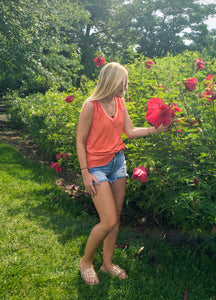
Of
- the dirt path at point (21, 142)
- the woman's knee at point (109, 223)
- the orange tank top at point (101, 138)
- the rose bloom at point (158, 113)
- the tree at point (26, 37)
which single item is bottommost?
the dirt path at point (21, 142)

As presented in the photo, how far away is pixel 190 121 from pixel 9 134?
8688 millimetres

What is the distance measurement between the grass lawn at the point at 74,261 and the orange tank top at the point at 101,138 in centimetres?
103

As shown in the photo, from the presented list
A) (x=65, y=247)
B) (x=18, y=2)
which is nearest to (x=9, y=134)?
(x=18, y=2)

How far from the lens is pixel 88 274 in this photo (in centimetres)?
255

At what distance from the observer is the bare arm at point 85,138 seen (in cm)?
233

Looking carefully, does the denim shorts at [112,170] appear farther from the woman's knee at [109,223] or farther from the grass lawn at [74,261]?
the grass lawn at [74,261]

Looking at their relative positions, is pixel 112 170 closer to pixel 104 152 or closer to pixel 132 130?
pixel 104 152

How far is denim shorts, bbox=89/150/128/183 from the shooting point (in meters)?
2.37

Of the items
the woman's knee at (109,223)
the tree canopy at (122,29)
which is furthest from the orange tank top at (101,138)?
the tree canopy at (122,29)

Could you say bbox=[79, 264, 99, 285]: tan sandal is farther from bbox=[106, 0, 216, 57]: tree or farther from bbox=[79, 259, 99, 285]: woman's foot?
bbox=[106, 0, 216, 57]: tree

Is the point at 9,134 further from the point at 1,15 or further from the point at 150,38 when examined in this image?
the point at 150,38

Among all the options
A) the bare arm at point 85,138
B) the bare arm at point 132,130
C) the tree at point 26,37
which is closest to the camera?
the bare arm at point 85,138

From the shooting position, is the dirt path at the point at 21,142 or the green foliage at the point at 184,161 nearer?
the green foliage at the point at 184,161

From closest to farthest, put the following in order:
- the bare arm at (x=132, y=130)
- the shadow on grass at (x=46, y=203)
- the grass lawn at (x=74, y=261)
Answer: the grass lawn at (x=74, y=261) → the bare arm at (x=132, y=130) → the shadow on grass at (x=46, y=203)
